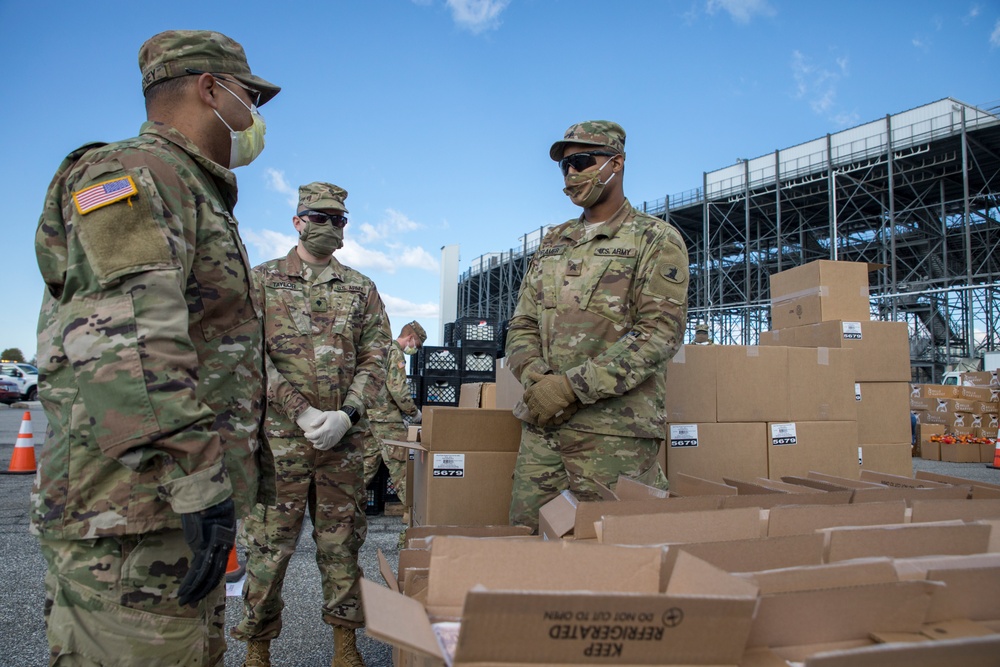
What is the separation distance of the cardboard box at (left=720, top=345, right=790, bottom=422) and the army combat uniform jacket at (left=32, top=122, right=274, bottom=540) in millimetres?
2518

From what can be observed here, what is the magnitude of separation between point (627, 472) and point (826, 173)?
25.4m

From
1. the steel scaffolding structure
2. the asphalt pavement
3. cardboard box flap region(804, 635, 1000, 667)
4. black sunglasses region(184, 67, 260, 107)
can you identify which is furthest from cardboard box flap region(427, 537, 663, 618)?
the steel scaffolding structure

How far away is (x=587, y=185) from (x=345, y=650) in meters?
2.10

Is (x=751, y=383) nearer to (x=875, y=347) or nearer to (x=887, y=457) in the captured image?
(x=875, y=347)

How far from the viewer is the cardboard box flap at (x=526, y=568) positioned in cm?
101

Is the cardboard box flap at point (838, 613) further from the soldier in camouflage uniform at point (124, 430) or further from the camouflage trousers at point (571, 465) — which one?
the camouflage trousers at point (571, 465)

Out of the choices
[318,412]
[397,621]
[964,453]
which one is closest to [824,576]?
[397,621]

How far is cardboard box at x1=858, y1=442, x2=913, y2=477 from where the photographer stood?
175 inches

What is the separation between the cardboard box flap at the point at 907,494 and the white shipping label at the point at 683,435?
1.26 metres

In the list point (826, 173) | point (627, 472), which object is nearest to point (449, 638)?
point (627, 472)

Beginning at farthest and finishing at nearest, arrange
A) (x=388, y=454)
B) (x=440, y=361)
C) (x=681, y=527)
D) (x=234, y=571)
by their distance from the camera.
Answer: (x=440, y=361) < (x=388, y=454) < (x=234, y=571) < (x=681, y=527)

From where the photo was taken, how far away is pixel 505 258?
38.0 metres

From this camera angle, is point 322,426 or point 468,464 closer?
point 322,426

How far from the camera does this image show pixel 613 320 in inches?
92.7
